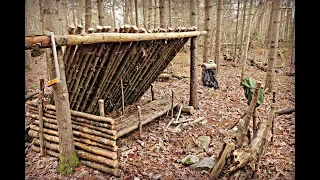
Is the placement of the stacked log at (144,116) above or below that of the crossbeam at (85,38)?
below

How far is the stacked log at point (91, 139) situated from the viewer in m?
4.62

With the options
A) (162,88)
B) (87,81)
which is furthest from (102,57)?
(162,88)

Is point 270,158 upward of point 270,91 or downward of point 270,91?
downward

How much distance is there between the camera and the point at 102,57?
4.81 meters

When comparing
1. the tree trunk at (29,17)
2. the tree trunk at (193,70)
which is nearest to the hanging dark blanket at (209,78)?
the tree trunk at (193,70)

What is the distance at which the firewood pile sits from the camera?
447 cm

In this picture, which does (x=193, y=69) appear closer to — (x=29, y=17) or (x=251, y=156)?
(x=251, y=156)

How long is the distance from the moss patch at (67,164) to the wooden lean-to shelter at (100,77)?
18 centimetres

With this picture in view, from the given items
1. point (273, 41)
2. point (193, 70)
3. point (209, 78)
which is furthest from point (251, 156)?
point (209, 78)

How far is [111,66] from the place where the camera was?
5062 mm

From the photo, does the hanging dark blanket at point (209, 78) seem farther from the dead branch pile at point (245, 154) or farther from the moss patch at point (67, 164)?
the moss patch at point (67, 164)
